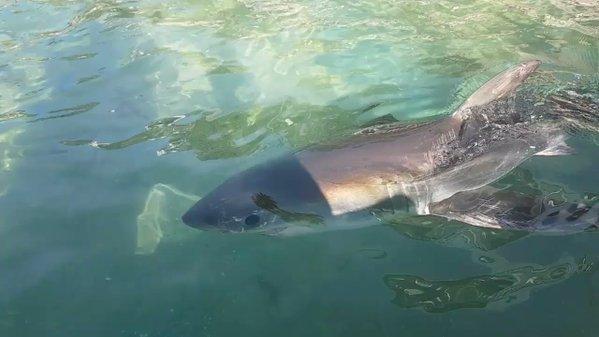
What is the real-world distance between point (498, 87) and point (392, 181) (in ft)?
3.80

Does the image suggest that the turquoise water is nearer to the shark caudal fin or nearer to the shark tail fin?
the shark tail fin

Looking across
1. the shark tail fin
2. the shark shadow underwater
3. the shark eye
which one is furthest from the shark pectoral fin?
the shark eye

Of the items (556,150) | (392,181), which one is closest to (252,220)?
(392,181)

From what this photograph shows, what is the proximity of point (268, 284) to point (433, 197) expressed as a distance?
131 centimetres

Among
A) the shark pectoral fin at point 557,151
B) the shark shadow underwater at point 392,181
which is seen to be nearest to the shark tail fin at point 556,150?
the shark pectoral fin at point 557,151

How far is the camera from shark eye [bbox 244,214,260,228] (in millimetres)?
3723

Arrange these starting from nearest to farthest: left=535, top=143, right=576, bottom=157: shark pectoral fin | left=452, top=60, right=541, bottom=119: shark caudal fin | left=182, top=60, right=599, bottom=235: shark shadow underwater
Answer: left=182, top=60, right=599, bottom=235: shark shadow underwater, left=452, top=60, right=541, bottom=119: shark caudal fin, left=535, top=143, right=576, bottom=157: shark pectoral fin

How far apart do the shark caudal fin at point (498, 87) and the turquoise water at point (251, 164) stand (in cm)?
60

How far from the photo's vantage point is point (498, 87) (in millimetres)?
4180

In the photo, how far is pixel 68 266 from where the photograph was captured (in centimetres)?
379

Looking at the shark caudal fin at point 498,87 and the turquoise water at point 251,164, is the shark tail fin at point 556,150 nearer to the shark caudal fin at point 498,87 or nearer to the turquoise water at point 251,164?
the turquoise water at point 251,164

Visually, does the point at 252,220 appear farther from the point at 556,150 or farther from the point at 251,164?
the point at 556,150

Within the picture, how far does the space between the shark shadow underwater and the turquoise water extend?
16cm

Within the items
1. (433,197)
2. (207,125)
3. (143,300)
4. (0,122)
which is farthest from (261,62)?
(143,300)
